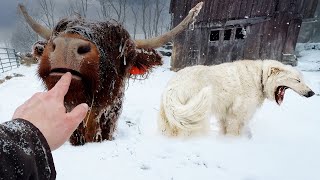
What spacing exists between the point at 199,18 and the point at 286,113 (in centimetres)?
990

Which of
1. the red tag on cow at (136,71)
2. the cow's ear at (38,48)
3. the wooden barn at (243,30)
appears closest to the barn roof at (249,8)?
the wooden barn at (243,30)

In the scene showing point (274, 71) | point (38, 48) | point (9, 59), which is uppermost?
point (38, 48)

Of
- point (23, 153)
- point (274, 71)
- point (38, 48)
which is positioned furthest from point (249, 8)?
point (23, 153)

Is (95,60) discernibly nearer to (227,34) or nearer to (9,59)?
(227,34)

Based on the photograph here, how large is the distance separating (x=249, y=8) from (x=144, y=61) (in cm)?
1355

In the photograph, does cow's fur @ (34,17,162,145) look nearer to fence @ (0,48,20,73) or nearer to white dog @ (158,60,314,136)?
white dog @ (158,60,314,136)

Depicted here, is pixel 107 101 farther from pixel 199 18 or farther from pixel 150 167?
pixel 199 18

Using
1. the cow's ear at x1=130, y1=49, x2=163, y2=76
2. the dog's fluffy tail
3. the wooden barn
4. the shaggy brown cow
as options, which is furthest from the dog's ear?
the wooden barn

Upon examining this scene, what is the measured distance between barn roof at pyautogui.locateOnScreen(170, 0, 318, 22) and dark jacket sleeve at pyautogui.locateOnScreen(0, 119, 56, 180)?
15122 millimetres

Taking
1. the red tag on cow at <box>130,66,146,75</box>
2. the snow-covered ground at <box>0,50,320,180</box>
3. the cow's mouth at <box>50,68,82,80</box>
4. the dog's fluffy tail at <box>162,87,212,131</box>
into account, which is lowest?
the snow-covered ground at <box>0,50,320,180</box>

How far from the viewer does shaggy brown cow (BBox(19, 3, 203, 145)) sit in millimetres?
1610

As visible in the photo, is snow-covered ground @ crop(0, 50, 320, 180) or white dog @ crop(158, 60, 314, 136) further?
white dog @ crop(158, 60, 314, 136)

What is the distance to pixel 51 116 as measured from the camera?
34.1 inches

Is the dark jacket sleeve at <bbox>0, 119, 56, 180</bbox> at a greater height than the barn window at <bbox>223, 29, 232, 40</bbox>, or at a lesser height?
greater
